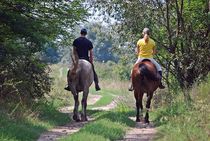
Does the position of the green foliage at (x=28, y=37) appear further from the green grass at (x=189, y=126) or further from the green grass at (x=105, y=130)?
the green grass at (x=189, y=126)

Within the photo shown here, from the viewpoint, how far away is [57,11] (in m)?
17.9

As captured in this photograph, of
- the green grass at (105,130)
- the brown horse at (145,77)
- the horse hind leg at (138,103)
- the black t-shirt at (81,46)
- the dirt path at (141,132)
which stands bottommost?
the dirt path at (141,132)

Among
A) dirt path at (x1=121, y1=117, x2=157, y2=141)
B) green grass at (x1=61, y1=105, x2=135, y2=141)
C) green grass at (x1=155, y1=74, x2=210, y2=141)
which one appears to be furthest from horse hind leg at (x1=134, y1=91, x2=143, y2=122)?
green grass at (x1=155, y1=74, x2=210, y2=141)

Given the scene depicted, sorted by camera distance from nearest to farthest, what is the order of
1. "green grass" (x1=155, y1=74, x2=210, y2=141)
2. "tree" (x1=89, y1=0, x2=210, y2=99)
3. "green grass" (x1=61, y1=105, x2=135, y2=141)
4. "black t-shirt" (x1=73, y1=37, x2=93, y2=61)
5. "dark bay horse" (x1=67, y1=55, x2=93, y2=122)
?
"green grass" (x1=155, y1=74, x2=210, y2=141), "green grass" (x1=61, y1=105, x2=135, y2=141), "dark bay horse" (x1=67, y1=55, x2=93, y2=122), "black t-shirt" (x1=73, y1=37, x2=93, y2=61), "tree" (x1=89, y1=0, x2=210, y2=99)

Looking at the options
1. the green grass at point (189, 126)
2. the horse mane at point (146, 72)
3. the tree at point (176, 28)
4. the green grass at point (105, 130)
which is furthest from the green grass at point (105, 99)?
the green grass at point (189, 126)

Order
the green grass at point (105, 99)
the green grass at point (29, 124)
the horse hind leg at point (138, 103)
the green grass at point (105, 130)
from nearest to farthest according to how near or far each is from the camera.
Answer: the green grass at point (105, 130) < the green grass at point (29, 124) < the horse hind leg at point (138, 103) < the green grass at point (105, 99)

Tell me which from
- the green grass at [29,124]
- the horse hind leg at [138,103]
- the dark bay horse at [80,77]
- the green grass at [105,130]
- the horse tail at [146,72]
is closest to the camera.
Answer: the green grass at [105,130]

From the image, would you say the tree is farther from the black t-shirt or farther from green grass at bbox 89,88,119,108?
green grass at bbox 89,88,119,108

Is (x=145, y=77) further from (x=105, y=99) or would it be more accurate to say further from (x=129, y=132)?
(x=105, y=99)

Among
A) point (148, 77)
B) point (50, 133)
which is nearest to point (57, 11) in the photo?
point (148, 77)

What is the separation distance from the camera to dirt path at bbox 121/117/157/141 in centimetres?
1185

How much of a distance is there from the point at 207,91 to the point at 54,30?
5710 millimetres

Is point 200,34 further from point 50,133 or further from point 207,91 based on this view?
point 50,133

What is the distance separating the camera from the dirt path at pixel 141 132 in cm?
1185
